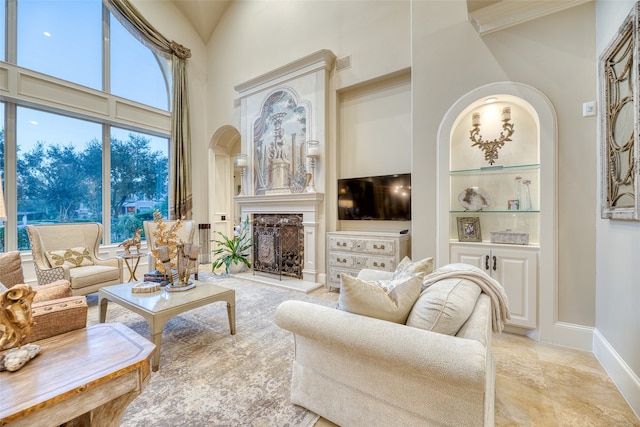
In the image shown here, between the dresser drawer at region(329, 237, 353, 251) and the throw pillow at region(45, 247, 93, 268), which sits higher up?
the dresser drawer at region(329, 237, 353, 251)

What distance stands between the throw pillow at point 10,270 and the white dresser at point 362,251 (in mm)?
3098

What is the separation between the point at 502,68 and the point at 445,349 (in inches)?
106

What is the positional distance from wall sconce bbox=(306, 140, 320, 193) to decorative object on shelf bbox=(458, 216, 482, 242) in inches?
80.9

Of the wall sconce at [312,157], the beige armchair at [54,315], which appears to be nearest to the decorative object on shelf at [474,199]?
the wall sconce at [312,157]

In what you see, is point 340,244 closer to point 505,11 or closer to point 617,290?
point 617,290

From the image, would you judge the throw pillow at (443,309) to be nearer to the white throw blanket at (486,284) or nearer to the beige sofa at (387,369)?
the beige sofa at (387,369)

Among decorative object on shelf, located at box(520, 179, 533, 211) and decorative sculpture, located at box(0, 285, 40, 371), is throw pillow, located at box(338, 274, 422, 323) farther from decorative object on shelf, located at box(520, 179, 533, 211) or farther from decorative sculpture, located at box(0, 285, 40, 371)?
decorative object on shelf, located at box(520, 179, 533, 211)

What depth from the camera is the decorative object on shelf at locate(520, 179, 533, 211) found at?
103 inches

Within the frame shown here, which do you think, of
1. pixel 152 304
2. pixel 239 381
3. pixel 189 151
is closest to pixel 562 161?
pixel 239 381

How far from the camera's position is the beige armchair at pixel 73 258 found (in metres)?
3.10

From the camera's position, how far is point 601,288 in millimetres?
2131

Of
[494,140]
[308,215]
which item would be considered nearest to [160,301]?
[308,215]

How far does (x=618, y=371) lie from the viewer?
1.81 m

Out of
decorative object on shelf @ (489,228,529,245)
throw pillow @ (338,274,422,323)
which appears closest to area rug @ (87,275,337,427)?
throw pillow @ (338,274,422,323)
